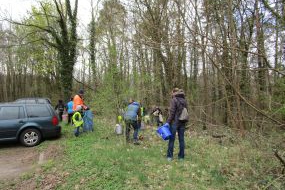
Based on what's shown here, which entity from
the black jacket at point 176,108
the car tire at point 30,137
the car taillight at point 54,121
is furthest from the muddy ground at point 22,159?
the black jacket at point 176,108

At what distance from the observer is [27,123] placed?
8.29m

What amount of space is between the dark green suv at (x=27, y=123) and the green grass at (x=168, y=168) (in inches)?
76.1

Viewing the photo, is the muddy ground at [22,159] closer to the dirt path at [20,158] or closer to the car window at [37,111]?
the dirt path at [20,158]

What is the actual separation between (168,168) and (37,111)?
18.8 ft

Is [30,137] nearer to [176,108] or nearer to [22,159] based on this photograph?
→ [22,159]

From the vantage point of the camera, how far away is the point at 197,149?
7.43 m

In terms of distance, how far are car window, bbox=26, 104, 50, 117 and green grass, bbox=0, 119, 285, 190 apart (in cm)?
228

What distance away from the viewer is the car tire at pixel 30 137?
324 inches

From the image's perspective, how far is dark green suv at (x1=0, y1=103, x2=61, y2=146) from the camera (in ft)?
26.5

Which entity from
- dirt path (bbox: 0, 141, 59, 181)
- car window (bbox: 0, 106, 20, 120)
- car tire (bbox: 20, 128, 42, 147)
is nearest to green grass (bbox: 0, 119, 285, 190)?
dirt path (bbox: 0, 141, 59, 181)

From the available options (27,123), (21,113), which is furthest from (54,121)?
(21,113)

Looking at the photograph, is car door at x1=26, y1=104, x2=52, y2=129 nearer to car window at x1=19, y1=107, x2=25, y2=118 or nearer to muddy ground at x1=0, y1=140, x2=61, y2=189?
car window at x1=19, y1=107, x2=25, y2=118

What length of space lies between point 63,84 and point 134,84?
10.8 meters

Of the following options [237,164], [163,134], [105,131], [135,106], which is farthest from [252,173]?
[105,131]
